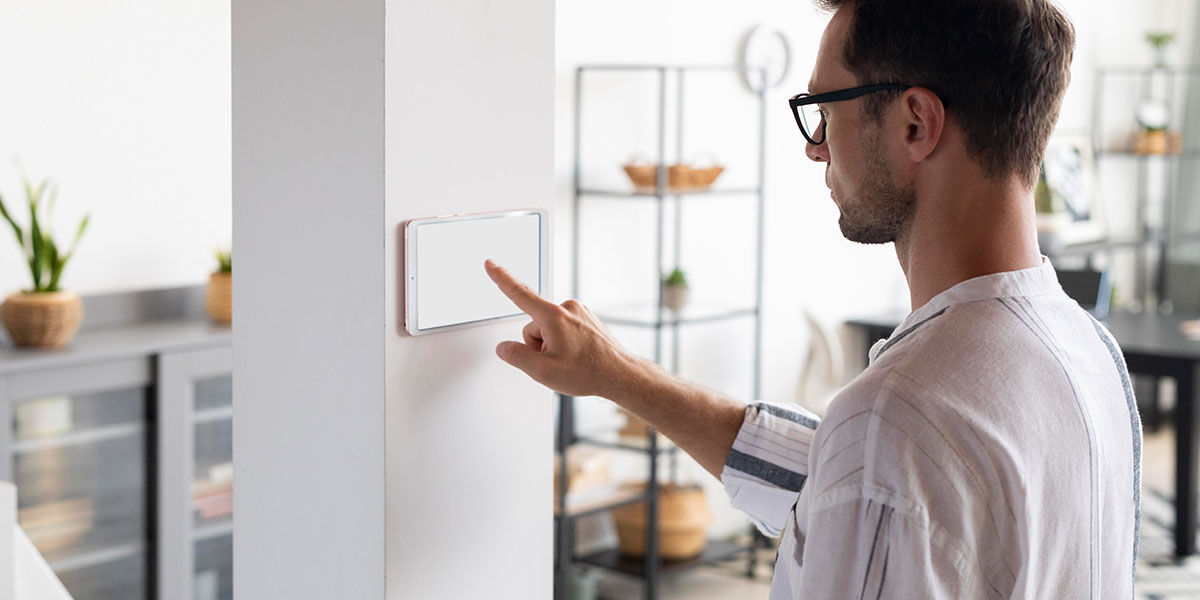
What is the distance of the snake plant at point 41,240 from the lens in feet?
10.3

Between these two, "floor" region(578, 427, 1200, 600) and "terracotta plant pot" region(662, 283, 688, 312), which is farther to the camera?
"floor" region(578, 427, 1200, 600)

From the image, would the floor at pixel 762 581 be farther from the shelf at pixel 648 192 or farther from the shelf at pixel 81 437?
the shelf at pixel 81 437

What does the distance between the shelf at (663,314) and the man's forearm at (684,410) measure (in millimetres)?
2419

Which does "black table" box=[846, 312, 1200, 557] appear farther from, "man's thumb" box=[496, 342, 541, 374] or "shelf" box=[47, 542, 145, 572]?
"man's thumb" box=[496, 342, 541, 374]

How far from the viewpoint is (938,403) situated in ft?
3.09

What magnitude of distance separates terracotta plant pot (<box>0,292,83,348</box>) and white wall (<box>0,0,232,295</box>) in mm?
228

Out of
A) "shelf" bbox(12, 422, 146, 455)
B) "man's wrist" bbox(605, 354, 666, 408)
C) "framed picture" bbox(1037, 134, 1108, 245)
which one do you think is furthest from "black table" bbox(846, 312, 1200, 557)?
"man's wrist" bbox(605, 354, 666, 408)

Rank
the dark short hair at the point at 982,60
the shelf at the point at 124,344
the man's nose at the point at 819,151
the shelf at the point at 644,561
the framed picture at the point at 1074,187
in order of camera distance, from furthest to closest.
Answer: the framed picture at the point at 1074,187 < the shelf at the point at 644,561 < the shelf at the point at 124,344 < the man's nose at the point at 819,151 < the dark short hair at the point at 982,60

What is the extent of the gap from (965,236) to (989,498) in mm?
235

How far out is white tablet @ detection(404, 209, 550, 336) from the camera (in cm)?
122

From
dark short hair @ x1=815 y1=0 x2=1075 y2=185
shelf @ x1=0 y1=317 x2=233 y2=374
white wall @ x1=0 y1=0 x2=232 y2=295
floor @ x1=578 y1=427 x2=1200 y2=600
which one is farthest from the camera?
floor @ x1=578 y1=427 x2=1200 y2=600

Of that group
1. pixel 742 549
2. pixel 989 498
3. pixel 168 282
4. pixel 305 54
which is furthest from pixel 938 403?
pixel 742 549

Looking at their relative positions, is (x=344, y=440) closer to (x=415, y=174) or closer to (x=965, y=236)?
(x=415, y=174)

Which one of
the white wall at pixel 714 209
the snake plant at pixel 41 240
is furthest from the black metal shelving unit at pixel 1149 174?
the snake plant at pixel 41 240
